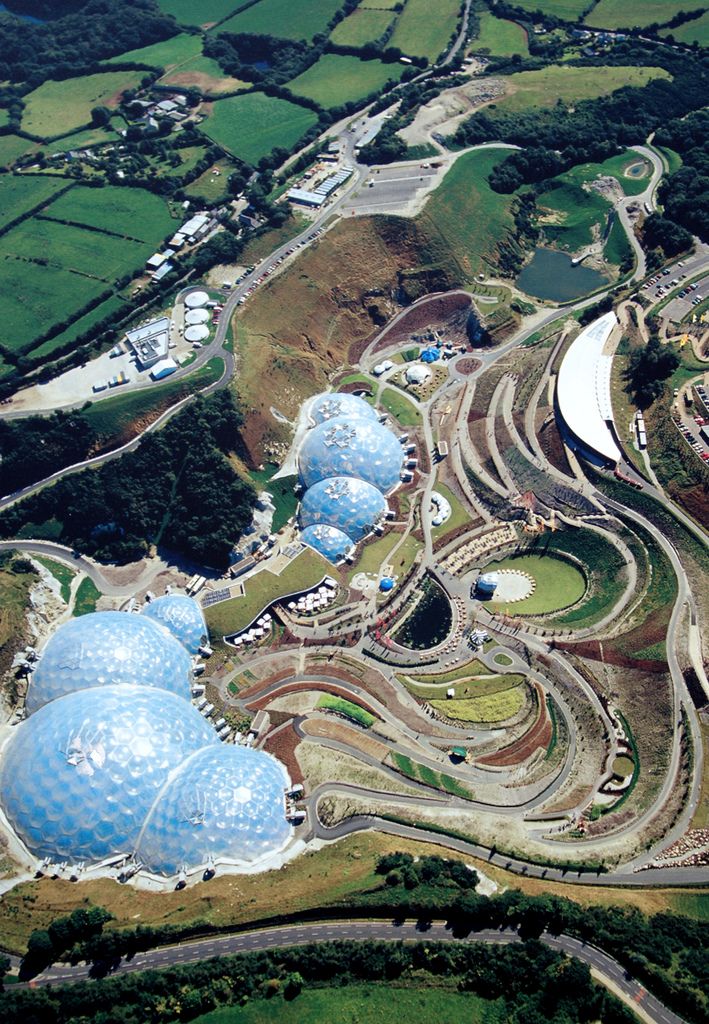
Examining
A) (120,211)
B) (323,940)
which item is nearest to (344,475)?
(323,940)

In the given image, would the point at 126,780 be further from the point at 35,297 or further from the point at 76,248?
the point at 76,248

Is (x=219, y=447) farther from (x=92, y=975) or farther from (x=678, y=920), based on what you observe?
(x=678, y=920)

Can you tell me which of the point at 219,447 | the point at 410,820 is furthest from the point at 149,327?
the point at 410,820

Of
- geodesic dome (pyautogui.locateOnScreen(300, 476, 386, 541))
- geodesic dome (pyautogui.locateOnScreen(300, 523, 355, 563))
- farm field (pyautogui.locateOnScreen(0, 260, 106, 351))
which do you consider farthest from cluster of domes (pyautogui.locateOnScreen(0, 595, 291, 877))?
farm field (pyautogui.locateOnScreen(0, 260, 106, 351))

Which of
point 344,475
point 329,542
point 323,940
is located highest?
point 344,475

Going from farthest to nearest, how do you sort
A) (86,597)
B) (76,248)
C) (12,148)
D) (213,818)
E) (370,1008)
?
(12,148) < (76,248) < (86,597) < (213,818) < (370,1008)

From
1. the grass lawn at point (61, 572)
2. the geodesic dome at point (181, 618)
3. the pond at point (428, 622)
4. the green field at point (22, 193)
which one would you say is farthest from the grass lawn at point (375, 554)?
the green field at point (22, 193)
